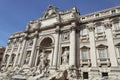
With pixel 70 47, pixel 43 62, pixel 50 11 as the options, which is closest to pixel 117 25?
pixel 70 47

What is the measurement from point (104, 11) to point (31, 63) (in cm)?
1580

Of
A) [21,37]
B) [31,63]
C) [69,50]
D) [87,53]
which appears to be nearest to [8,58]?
[21,37]

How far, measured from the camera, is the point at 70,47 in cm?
1852

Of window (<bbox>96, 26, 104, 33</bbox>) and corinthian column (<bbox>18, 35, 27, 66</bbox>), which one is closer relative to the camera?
window (<bbox>96, 26, 104, 33</bbox>)

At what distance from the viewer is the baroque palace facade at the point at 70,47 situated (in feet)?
50.4

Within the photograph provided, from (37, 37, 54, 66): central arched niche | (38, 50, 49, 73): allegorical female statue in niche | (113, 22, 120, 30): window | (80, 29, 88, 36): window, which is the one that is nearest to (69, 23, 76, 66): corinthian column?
(80, 29, 88, 36): window

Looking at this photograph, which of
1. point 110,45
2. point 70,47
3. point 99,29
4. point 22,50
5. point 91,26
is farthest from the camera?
point 22,50

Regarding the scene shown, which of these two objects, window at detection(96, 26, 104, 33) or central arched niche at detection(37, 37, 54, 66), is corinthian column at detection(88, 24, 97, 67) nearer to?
window at detection(96, 26, 104, 33)

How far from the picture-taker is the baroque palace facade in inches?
605

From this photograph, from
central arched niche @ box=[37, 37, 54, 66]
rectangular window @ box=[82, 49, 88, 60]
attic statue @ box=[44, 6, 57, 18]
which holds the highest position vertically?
attic statue @ box=[44, 6, 57, 18]

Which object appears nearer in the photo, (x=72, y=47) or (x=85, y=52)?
(x=85, y=52)

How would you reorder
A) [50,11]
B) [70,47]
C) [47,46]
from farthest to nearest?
[50,11] → [47,46] → [70,47]

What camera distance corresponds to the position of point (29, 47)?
24.7 metres

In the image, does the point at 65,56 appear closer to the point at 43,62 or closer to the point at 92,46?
the point at 43,62
